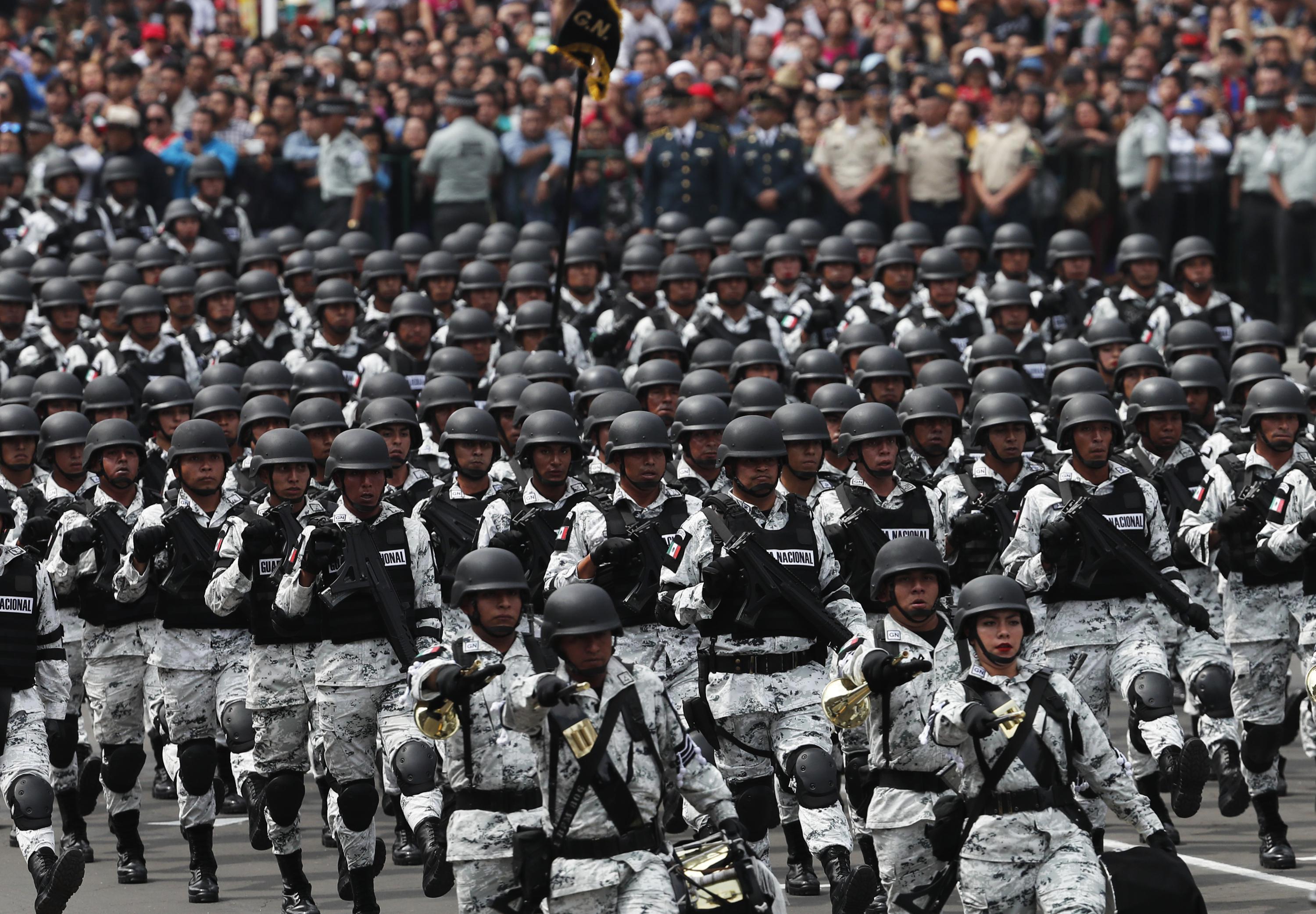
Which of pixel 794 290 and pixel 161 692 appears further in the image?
pixel 794 290

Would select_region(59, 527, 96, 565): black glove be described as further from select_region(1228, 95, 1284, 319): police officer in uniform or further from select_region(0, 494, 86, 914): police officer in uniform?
select_region(1228, 95, 1284, 319): police officer in uniform

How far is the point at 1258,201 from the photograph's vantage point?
70.5 feet

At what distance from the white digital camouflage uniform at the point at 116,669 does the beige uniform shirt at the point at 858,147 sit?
1093 centimetres

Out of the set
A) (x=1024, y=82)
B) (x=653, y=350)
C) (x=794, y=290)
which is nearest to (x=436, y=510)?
(x=653, y=350)

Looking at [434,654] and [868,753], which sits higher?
[434,654]

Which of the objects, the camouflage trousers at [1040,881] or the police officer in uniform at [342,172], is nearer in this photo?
the camouflage trousers at [1040,881]

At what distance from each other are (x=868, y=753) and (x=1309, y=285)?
1290 cm

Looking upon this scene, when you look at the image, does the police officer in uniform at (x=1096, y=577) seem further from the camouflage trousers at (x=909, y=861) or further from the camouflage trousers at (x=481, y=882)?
the camouflage trousers at (x=481, y=882)

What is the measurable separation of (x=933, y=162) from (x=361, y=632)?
40.7 feet

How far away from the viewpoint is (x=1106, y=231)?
2292 cm

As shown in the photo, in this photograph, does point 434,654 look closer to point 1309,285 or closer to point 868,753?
point 868,753

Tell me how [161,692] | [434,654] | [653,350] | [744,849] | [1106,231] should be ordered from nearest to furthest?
1. [744,849]
2. [434,654]
3. [161,692]
4. [653,350]
5. [1106,231]

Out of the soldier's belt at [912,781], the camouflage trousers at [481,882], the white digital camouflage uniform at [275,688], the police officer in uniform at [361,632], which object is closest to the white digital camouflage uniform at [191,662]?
the white digital camouflage uniform at [275,688]

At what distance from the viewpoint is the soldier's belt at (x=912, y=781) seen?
31.0 feet
